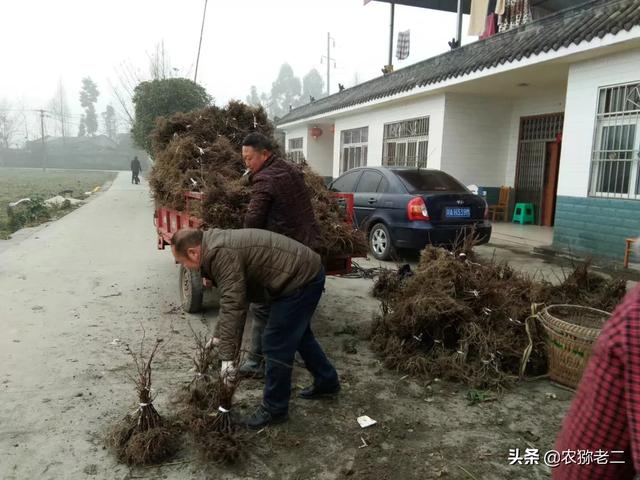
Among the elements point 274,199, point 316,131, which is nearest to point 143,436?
point 274,199

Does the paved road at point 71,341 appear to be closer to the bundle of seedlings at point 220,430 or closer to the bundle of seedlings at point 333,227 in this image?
the bundle of seedlings at point 220,430

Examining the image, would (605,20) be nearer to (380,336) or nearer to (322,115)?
(380,336)

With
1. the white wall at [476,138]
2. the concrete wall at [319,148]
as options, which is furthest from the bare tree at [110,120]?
the white wall at [476,138]

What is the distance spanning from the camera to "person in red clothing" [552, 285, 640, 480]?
0.81 meters

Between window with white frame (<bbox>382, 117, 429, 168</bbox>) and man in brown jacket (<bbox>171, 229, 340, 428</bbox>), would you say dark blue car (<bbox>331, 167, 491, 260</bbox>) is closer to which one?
man in brown jacket (<bbox>171, 229, 340, 428</bbox>)

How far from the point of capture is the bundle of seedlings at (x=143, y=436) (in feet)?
8.36

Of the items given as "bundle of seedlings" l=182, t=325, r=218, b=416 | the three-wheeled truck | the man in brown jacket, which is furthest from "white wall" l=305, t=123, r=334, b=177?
"bundle of seedlings" l=182, t=325, r=218, b=416

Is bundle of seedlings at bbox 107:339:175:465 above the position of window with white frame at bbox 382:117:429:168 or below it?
below

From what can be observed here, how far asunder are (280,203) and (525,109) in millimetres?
10835

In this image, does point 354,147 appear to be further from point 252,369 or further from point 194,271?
A: point 252,369

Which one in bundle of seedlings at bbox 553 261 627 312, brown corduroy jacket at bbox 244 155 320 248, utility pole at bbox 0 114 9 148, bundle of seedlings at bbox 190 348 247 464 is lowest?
bundle of seedlings at bbox 190 348 247 464

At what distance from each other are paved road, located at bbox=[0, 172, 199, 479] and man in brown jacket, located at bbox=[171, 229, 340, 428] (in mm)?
898

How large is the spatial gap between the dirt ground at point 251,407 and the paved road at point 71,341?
0.01 m

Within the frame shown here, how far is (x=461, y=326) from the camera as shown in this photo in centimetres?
377
